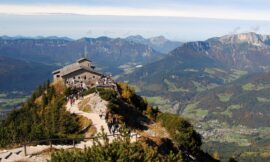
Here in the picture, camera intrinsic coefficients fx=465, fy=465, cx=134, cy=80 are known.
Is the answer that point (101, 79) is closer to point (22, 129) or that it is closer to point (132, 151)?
point (22, 129)

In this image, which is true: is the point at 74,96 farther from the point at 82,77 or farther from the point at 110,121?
the point at 110,121

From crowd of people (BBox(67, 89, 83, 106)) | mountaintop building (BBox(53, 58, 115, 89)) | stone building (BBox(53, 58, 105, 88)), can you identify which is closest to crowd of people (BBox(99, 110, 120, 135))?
crowd of people (BBox(67, 89, 83, 106))

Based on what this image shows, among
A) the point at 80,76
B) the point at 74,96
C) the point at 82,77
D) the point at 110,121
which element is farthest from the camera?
the point at 82,77

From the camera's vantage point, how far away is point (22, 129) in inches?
3521

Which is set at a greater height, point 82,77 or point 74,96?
point 82,77

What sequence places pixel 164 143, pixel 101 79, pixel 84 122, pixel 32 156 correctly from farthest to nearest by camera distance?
1. pixel 101 79
2. pixel 84 122
3. pixel 164 143
4. pixel 32 156

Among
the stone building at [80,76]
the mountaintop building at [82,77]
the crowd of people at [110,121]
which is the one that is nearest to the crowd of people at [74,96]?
the mountaintop building at [82,77]

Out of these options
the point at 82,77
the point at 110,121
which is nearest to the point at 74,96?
the point at 82,77

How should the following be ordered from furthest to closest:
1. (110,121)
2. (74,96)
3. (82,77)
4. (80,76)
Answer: (82,77) < (80,76) < (74,96) < (110,121)

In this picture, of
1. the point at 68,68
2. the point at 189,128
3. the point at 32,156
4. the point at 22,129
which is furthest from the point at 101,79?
the point at 32,156

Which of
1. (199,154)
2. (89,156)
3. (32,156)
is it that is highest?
(89,156)

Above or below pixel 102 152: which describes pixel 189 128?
below

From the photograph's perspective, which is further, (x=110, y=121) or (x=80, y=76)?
(x=80, y=76)

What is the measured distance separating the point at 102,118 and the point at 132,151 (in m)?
53.8
